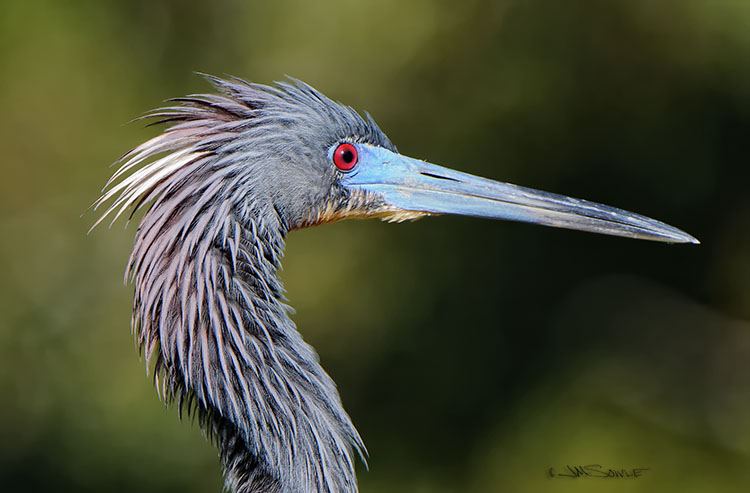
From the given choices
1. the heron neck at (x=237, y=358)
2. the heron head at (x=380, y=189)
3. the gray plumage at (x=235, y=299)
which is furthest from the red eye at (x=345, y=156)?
the heron neck at (x=237, y=358)

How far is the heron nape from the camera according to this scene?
1552 mm

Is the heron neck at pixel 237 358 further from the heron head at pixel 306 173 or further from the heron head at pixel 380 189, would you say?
the heron head at pixel 380 189

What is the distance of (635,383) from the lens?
178 inches

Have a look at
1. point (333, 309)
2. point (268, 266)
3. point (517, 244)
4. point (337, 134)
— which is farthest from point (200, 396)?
point (517, 244)

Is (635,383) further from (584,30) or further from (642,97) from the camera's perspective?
(584,30)

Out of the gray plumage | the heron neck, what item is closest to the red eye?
the gray plumage

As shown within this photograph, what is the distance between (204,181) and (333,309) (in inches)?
120

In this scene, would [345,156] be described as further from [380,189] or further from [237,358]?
[237,358]

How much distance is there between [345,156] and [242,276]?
1.62ft

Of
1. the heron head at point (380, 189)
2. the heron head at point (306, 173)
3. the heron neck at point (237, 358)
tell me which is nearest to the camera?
the heron neck at point (237, 358)

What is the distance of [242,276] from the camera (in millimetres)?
1644

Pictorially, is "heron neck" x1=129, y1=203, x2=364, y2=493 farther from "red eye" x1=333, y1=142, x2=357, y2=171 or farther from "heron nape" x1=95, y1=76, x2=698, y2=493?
"red eye" x1=333, y1=142, x2=357, y2=171

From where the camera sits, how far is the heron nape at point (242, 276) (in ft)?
5.09

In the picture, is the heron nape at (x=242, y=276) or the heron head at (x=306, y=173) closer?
the heron nape at (x=242, y=276)
